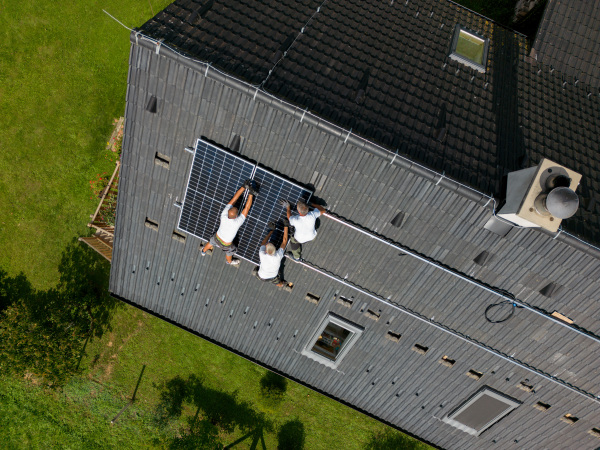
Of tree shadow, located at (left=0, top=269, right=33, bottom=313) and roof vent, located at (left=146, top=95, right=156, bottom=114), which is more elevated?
roof vent, located at (left=146, top=95, right=156, bottom=114)

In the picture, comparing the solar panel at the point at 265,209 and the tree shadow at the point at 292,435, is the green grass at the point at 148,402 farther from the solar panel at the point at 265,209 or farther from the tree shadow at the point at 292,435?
the solar panel at the point at 265,209

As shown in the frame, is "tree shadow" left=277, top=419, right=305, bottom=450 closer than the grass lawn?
No

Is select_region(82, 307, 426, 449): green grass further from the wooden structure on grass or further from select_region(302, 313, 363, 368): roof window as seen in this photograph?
select_region(302, 313, 363, 368): roof window

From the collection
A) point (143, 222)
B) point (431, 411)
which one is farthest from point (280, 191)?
point (431, 411)

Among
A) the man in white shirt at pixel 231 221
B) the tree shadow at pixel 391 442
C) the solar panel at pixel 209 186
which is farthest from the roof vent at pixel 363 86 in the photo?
the tree shadow at pixel 391 442

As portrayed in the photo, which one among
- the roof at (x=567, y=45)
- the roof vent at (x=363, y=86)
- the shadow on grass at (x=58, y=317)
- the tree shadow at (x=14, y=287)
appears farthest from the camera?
the tree shadow at (x=14, y=287)

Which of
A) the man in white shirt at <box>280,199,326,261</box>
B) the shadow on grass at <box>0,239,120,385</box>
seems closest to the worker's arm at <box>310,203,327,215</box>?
the man in white shirt at <box>280,199,326,261</box>
